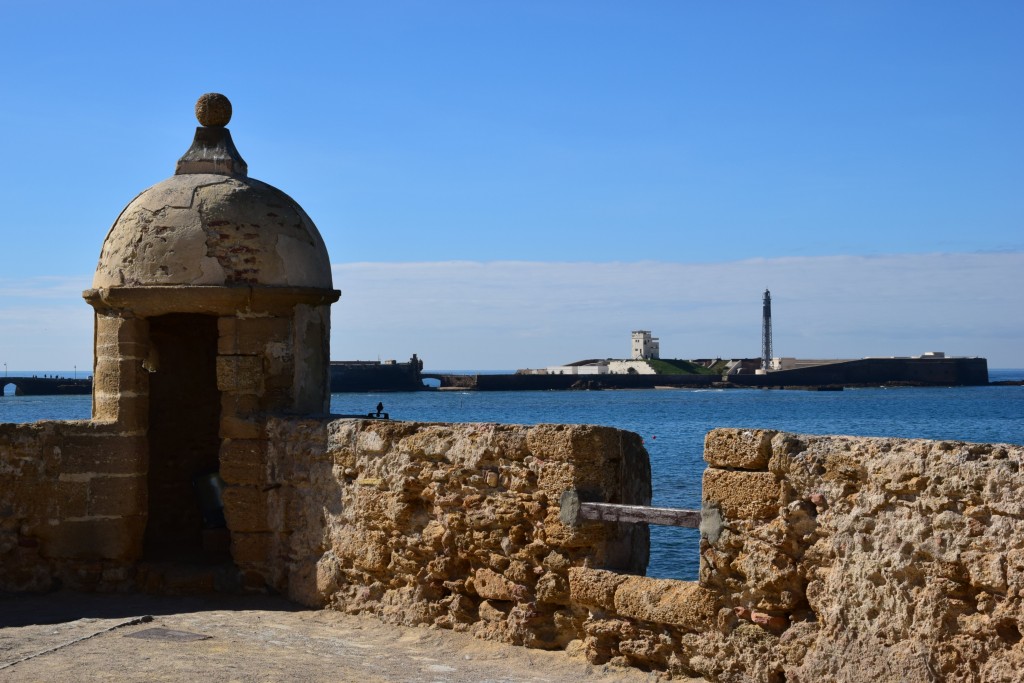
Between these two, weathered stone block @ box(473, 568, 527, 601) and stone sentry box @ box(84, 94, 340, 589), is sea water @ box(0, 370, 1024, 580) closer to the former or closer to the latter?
stone sentry box @ box(84, 94, 340, 589)

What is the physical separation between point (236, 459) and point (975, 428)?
131 ft

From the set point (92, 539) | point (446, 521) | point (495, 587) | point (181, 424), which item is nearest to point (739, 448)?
point (495, 587)

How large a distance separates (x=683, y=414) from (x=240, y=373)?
49.2 metres

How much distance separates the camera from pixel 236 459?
7961 mm

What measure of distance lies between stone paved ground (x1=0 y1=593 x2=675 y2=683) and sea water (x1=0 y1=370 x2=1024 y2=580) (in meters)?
8.37

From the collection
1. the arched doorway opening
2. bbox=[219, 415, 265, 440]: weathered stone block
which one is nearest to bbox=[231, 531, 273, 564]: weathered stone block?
bbox=[219, 415, 265, 440]: weathered stone block

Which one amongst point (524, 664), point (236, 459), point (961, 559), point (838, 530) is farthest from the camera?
point (236, 459)

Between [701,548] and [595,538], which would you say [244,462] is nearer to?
[595,538]

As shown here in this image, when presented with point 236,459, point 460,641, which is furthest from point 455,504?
point 236,459

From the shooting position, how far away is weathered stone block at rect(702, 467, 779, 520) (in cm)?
529

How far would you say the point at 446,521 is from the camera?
6.69 meters

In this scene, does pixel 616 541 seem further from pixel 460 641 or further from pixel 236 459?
pixel 236 459

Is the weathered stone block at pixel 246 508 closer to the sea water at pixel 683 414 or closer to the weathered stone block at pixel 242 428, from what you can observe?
the weathered stone block at pixel 242 428

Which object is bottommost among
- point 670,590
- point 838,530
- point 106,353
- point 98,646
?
point 98,646
